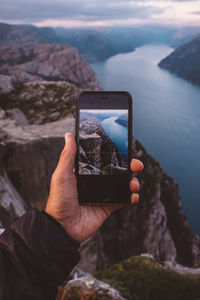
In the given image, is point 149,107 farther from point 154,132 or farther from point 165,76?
point 165,76

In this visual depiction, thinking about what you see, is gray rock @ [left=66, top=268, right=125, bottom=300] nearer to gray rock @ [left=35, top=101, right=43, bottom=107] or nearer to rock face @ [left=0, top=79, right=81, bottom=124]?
rock face @ [left=0, top=79, right=81, bottom=124]

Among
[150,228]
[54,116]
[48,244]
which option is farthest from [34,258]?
[54,116]

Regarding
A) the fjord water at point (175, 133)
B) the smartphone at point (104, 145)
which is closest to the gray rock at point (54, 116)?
the fjord water at point (175, 133)

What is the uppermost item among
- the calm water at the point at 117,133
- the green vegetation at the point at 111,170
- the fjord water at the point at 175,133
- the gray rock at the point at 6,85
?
the calm water at the point at 117,133

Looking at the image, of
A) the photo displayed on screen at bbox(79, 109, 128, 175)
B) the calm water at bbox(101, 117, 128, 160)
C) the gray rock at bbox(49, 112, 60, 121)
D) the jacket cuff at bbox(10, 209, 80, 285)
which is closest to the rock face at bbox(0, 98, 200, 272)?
the photo displayed on screen at bbox(79, 109, 128, 175)

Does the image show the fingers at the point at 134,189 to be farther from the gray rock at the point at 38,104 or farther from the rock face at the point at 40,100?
the gray rock at the point at 38,104
